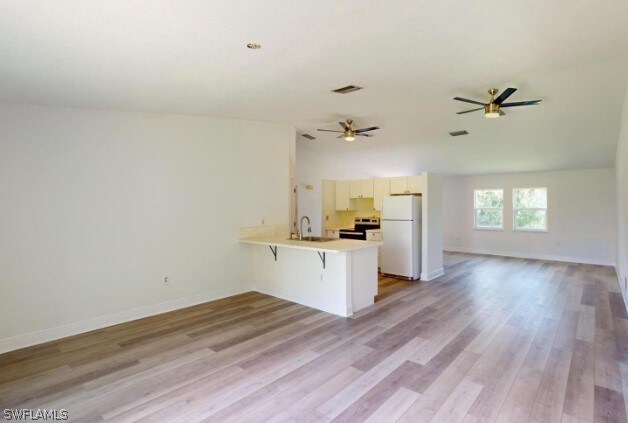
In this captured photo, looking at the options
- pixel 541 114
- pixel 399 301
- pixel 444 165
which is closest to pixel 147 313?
pixel 399 301

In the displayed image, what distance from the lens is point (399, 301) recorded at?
4.70m

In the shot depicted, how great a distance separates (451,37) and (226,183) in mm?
3439

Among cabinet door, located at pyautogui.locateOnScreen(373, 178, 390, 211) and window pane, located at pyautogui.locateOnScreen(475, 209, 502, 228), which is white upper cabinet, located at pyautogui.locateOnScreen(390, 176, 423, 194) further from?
window pane, located at pyautogui.locateOnScreen(475, 209, 502, 228)

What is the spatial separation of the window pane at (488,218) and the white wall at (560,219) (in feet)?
0.51

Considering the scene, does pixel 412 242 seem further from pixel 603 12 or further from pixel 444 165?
pixel 603 12

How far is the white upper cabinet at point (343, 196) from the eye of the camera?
8641 mm

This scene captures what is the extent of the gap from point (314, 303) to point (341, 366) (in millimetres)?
1614

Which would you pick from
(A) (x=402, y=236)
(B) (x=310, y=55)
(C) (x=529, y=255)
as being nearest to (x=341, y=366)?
(B) (x=310, y=55)

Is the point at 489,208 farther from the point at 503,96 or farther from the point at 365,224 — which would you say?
the point at 503,96

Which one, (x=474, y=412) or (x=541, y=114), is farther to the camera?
(x=541, y=114)

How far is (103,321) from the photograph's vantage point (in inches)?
146

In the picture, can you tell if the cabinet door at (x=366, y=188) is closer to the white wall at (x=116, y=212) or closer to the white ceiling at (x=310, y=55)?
the white ceiling at (x=310, y=55)

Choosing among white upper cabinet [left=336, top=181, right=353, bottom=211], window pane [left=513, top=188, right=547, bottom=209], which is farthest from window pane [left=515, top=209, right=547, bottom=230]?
white upper cabinet [left=336, top=181, right=353, bottom=211]

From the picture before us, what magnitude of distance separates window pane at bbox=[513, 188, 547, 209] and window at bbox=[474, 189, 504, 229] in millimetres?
348
